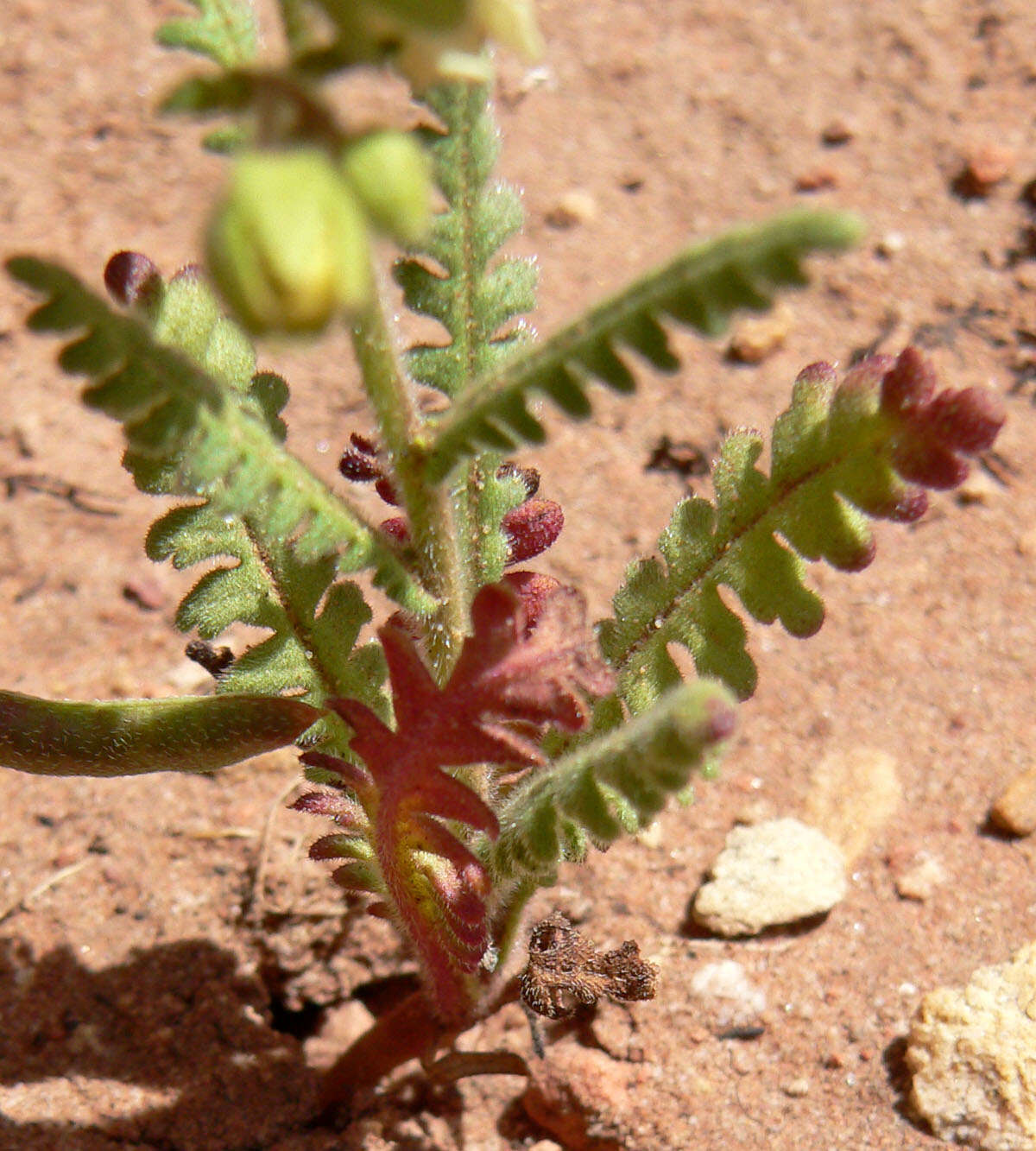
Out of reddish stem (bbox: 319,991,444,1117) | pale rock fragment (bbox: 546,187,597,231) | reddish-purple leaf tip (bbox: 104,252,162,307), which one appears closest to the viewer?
reddish-purple leaf tip (bbox: 104,252,162,307)

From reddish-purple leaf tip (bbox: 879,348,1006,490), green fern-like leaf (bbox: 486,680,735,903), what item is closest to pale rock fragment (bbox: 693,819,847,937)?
green fern-like leaf (bbox: 486,680,735,903)

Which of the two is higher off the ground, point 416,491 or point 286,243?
point 286,243

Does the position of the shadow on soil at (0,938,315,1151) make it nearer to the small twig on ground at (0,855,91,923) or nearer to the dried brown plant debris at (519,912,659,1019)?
the small twig on ground at (0,855,91,923)

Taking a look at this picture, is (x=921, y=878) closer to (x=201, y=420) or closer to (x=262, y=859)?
(x=262, y=859)

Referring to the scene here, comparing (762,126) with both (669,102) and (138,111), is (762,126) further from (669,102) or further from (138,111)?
(138,111)

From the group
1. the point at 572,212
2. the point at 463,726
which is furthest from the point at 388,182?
the point at 572,212

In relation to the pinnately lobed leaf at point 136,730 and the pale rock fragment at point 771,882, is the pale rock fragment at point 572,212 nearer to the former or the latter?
the pale rock fragment at point 771,882
